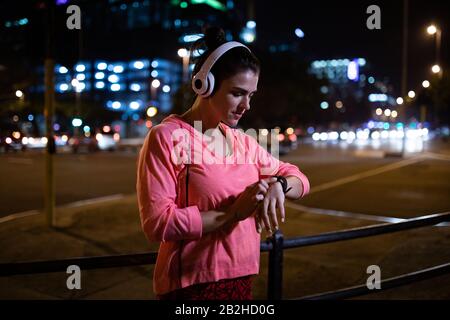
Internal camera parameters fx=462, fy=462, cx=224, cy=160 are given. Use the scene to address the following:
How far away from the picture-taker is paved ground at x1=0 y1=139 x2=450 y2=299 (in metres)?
5.04

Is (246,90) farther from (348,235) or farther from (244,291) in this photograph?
(348,235)

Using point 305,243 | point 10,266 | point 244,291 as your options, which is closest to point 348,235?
point 305,243

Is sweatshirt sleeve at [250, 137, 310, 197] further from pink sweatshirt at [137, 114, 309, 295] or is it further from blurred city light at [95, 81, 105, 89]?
blurred city light at [95, 81, 105, 89]

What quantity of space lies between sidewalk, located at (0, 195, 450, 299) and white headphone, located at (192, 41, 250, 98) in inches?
139

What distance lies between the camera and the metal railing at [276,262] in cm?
214

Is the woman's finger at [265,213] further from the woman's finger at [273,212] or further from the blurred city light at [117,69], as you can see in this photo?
the blurred city light at [117,69]

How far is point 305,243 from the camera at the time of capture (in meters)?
2.65

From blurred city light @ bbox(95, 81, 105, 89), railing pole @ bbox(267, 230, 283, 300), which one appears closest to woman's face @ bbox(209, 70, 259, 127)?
railing pole @ bbox(267, 230, 283, 300)

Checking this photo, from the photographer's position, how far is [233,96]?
1785mm

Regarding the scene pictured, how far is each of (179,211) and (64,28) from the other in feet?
22.5

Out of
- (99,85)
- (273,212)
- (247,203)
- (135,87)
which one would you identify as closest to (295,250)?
(273,212)

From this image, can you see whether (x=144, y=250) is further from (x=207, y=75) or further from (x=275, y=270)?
(x=207, y=75)

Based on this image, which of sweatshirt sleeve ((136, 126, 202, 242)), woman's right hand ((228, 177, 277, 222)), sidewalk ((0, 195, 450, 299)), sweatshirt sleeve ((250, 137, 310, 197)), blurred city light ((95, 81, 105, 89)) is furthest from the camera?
blurred city light ((95, 81, 105, 89))

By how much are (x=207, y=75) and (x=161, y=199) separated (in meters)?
0.50
